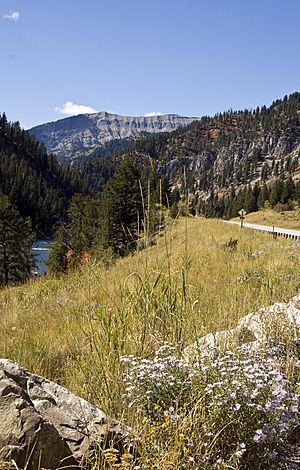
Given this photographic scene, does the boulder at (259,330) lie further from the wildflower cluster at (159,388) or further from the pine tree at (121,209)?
the pine tree at (121,209)

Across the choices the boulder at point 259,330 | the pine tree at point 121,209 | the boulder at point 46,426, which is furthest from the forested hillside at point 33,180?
the boulder at point 46,426

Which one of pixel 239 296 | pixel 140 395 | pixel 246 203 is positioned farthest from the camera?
pixel 246 203

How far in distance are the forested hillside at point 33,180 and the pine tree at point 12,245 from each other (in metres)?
58.6

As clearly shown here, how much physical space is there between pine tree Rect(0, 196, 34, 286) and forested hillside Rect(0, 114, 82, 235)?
5861cm

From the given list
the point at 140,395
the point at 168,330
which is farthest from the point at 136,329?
the point at 140,395

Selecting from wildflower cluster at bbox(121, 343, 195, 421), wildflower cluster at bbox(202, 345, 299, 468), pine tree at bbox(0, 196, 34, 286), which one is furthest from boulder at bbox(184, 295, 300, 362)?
pine tree at bbox(0, 196, 34, 286)

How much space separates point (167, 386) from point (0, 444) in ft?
2.92

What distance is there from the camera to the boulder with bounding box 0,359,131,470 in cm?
172

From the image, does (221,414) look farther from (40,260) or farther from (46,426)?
(40,260)

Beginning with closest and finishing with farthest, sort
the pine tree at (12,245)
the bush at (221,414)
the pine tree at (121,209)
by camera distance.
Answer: the bush at (221,414), the pine tree at (121,209), the pine tree at (12,245)

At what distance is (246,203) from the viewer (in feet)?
306

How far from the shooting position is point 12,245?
35.5 meters

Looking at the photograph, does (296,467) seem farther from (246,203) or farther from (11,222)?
(246,203)

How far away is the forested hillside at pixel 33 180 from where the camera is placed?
4530 inches
